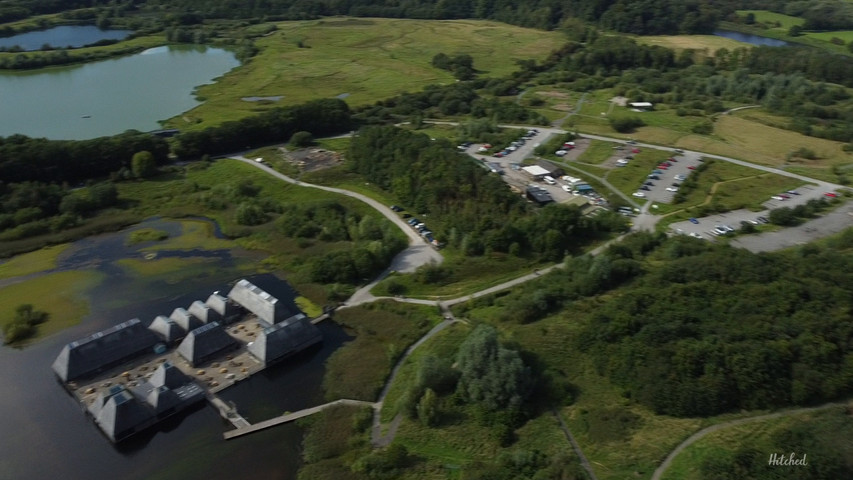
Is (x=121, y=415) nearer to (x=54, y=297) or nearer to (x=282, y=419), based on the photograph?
(x=282, y=419)

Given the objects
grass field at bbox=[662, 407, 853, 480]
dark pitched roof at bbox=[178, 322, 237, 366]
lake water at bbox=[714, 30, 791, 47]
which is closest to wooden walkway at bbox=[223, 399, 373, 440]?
dark pitched roof at bbox=[178, 322, 237, 366]

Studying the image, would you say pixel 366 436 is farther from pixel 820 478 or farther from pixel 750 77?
pixel 750 77

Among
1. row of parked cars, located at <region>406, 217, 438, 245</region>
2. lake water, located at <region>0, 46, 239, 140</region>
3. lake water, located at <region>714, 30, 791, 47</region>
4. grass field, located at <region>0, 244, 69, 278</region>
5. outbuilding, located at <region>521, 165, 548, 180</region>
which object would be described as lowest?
grass field, located at <region>0, 244, 69, 278</region>

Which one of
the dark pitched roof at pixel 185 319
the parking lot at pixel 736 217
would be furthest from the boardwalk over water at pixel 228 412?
the parking lot at pixel 736 217

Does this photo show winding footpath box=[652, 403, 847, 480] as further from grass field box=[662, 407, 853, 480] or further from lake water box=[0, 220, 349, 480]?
lake water box=[0, 220, 349, 480]

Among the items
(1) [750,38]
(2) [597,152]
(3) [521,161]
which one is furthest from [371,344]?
(1) [750,38]

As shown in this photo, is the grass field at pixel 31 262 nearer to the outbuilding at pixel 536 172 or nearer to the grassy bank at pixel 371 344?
the grassy bank at pixel 371 344
